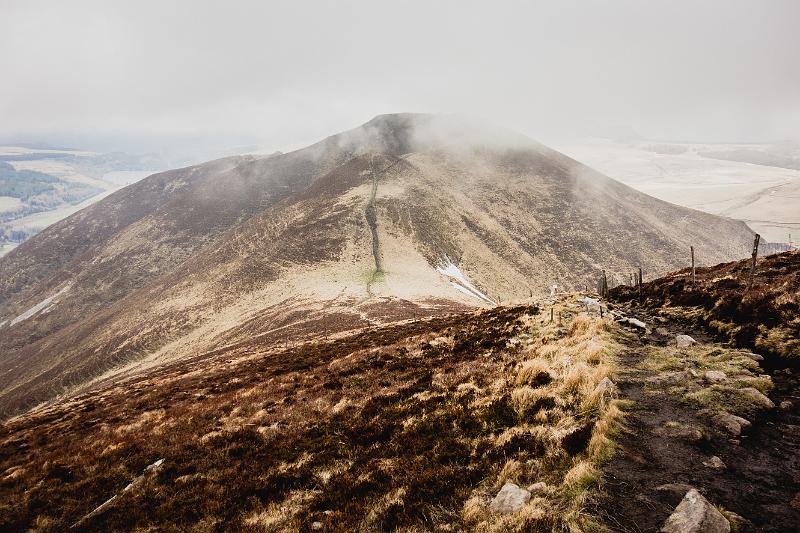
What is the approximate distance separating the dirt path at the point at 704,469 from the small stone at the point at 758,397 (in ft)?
0.49

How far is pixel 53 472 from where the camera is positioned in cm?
1597

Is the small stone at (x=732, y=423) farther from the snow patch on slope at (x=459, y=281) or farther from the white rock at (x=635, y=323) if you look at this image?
the snow patch on slope at (x=459, y=281)

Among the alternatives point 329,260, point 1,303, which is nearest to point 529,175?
point 329,260

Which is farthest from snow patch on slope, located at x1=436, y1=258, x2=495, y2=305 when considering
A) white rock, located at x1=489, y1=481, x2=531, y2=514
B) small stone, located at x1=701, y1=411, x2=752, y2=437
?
white rock, located at x1=489, y1=481, x2=531, y2=514

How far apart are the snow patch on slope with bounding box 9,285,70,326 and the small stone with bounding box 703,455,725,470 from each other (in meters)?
188

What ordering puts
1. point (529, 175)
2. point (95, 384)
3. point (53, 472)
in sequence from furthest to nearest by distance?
point (529, 175) < point (95, 384) < point (53, 472)

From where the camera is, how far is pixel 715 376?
1104cm

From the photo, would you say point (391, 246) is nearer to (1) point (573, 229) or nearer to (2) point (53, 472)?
(1) point (573, 229)

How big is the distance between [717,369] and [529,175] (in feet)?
524

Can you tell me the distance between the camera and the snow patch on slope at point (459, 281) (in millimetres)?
85056

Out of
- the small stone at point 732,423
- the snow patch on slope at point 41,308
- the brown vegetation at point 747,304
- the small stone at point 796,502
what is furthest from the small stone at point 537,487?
the snow patch on slope at point 41,308

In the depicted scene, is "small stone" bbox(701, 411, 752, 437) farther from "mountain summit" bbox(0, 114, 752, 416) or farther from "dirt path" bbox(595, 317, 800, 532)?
"mountain summit" bbox(0, 114, 752, 416)

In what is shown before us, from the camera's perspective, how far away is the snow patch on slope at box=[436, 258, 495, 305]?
85056 mm

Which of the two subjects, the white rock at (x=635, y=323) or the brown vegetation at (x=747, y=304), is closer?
the brown vegetation at (x=747, y=304)
